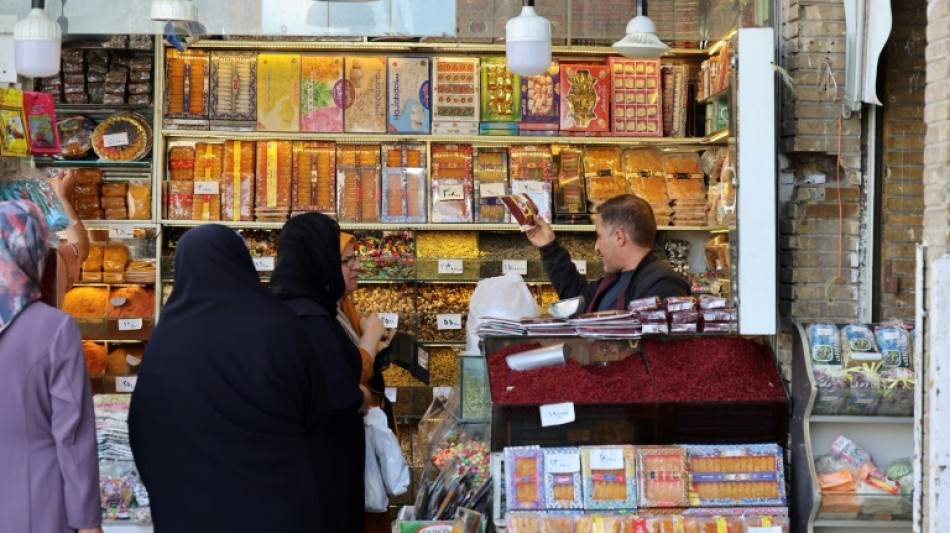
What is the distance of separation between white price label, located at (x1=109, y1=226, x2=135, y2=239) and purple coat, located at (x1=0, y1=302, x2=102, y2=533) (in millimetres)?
3853

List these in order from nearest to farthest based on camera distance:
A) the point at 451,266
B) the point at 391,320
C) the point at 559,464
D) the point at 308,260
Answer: the point at 559,464 < the point at 308,260 < the point at 391,320 < the point at 451,266

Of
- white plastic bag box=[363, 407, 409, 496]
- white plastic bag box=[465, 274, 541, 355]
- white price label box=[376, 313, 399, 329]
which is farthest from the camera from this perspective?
white price label box=[376, 313, 399, 329]

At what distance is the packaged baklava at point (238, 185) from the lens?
7.12 m

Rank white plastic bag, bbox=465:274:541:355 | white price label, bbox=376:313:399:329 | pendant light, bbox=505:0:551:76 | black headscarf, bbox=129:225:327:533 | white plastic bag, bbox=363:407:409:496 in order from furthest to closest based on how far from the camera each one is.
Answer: white price label, bbox=376:313:399:329 < white plastic bag, bbox=465:274:541:355 < white plastic bag, bbox=363:407:409:496 < pendant light, bbox=505:0:551:76 < black headscarf, bbox=129:225:327:533

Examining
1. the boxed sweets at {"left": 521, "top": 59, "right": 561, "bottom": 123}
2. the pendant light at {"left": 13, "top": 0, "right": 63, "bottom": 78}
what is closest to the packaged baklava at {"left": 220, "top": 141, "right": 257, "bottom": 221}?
the boxed sweets at {"left": 521, "top": 59, "right": 561, "bottom": 123}

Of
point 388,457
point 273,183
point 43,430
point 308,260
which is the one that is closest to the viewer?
point 43,430

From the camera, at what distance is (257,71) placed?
7.11 metres

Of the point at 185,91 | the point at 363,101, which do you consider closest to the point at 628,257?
the point at 363,101

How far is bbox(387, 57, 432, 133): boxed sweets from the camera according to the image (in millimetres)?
7133

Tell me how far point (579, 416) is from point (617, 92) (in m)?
3.40

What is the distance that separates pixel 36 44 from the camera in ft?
15.7

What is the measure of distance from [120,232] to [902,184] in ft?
15.2

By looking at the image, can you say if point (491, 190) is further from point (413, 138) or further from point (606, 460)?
point (606, 460)

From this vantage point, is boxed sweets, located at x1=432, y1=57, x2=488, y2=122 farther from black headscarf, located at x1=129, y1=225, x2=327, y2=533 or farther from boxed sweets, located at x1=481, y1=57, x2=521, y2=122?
black headscarf, located at x1=129, y1=225, x2=327, y2=533
